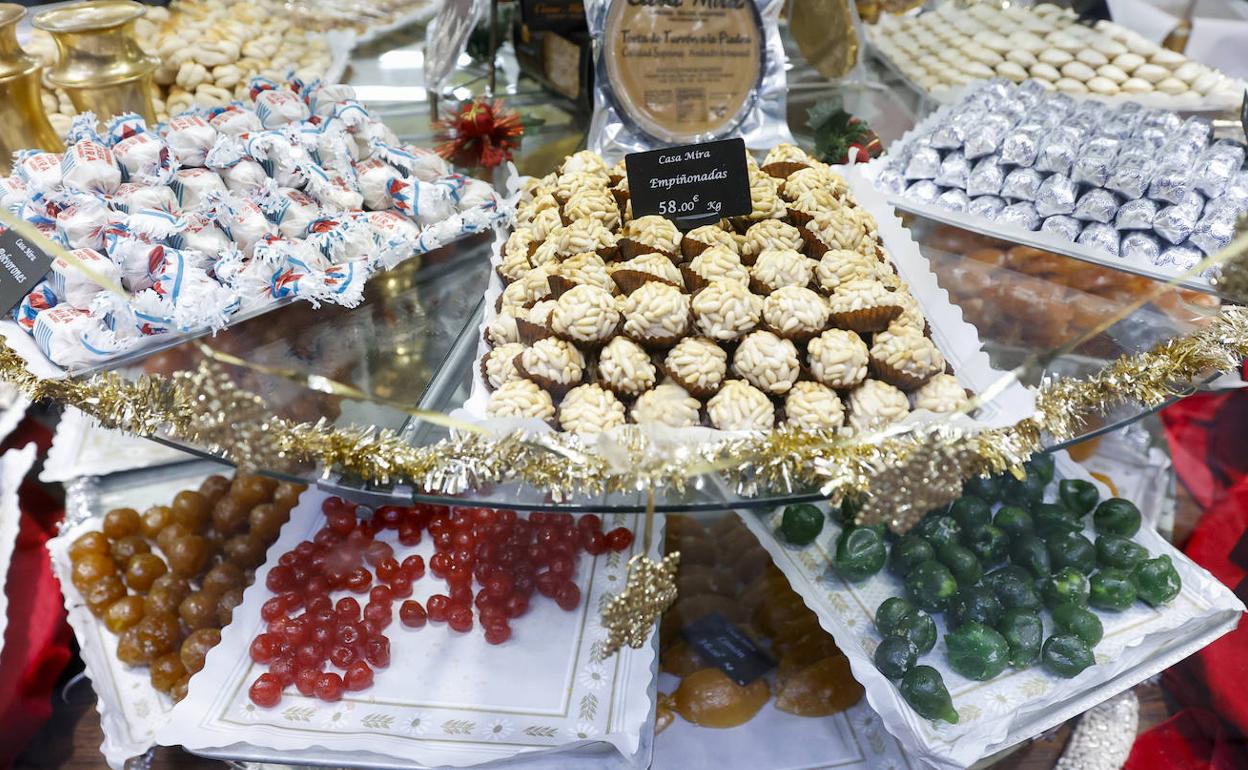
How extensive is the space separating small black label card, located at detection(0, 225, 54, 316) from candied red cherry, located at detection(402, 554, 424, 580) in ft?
2.22

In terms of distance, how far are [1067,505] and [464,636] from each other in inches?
38.9

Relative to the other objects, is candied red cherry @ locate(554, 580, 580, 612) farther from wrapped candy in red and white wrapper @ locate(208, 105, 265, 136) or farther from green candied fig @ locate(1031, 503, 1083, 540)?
wrapped candy in red and white wrapper @ locate(208, 105, 265, 136)

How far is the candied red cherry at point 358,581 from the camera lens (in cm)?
138

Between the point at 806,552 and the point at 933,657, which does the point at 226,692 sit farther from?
the point at 933,657

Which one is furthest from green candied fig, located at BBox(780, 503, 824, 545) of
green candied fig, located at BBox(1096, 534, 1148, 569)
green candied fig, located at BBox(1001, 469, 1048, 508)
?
green candied fig, located at BBox(1096, 534, 1148, 569)

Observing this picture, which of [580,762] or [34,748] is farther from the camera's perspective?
[34,748]

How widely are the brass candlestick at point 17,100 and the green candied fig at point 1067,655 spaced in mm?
1919

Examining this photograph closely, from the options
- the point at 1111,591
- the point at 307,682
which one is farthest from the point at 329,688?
the point at 1111,591

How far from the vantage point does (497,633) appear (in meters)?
1.30

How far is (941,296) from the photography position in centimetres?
145

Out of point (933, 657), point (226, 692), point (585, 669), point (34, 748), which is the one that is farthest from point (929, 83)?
point (34, 748)

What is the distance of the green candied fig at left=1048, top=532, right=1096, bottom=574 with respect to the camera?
135cm

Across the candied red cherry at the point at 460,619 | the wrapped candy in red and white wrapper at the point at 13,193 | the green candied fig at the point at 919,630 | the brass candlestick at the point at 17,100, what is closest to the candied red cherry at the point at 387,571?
the candied red cherry at the point at 460,619

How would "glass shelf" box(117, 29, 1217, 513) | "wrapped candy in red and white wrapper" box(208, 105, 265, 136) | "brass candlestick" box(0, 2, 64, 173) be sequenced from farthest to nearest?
"wrapped candy in red and white wrapper" box(208, 105, 265, 136) < "brass candlestick" box(0, 2, 64, 173) < "glass shelf" box(117, 29, 1217, 513)
